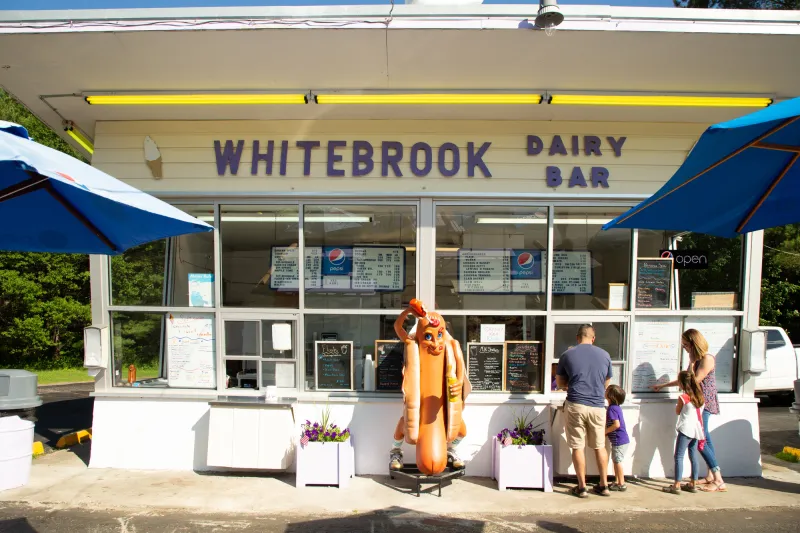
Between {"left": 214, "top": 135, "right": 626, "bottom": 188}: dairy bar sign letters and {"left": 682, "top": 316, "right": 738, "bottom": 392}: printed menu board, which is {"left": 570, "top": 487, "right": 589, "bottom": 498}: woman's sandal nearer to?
{"left": 682, "top": 316, "right": 738, "bottom": 392}: printed menu board

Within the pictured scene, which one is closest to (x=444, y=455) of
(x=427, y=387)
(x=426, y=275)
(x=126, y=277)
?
(x=427, y=387)

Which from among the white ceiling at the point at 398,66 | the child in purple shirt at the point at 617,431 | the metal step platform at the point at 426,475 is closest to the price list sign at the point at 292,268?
the white ceiling at the point at 398,66

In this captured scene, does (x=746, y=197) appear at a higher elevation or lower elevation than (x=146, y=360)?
higher

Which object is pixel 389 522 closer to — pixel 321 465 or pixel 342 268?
pixel 321 465

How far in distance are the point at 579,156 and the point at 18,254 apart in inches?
704

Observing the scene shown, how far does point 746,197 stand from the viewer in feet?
11.5

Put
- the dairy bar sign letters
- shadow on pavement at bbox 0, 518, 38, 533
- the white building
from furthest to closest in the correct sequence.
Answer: the dairy bar sign letters → the white building → shadow on pavement at bbox 0, 518, 38, 533

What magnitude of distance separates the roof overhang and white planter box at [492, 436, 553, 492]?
3.46 meters

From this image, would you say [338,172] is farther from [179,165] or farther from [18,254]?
[18,254]

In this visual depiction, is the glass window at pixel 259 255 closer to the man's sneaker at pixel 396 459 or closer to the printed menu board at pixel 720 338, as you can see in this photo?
the man's sneaker at pixel 396 459

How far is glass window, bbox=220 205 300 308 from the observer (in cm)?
639

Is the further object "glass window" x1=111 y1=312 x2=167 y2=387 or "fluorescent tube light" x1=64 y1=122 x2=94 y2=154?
"fluorescent tube light" x1=64 y1=122 x2=94 y2=154

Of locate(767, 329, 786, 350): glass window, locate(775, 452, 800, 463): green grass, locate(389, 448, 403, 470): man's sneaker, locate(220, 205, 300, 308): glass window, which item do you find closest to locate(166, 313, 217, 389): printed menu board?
locate(220, 205, 300, 308): glass window

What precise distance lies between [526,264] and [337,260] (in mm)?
2106
